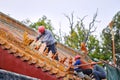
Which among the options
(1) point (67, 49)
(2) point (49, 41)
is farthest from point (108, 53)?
(2) point (49, 41)

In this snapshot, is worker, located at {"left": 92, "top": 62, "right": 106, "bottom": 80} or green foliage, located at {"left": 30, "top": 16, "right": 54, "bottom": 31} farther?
green foliage, located at {"left": 30, "top": 16, "right": 54, "bottom": 31}

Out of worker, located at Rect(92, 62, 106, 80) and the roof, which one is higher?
the roof

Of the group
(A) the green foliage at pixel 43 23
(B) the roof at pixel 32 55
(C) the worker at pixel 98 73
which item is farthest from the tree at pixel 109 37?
(B) the roof at pixel 32 55

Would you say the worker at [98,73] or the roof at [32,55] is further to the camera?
the worker at [98,73]

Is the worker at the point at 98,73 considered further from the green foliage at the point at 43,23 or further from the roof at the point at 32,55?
the green foliage at the point at 43,23

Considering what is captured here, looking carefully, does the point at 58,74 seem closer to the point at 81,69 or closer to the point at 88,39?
the point at 81,69

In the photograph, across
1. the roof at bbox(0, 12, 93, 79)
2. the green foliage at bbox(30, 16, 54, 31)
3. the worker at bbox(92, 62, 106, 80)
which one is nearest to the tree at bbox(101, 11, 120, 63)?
the green foliage at bbox(30, 16, 54, 31)

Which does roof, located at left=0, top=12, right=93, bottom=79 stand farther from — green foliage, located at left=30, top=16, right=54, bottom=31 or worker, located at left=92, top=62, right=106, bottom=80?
green foliage, located at left=30, top=16, right=54, bottom=31

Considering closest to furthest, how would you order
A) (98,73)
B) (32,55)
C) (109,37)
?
(32,55), (98,73), (109,37)

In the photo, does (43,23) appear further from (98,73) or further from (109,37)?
(98,73)

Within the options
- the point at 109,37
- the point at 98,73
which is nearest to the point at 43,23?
the point at 109,37

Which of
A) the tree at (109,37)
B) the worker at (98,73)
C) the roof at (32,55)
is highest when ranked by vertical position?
the roof at (32,55)

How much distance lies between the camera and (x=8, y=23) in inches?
536

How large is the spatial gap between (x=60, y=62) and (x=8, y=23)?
14.3 ft
